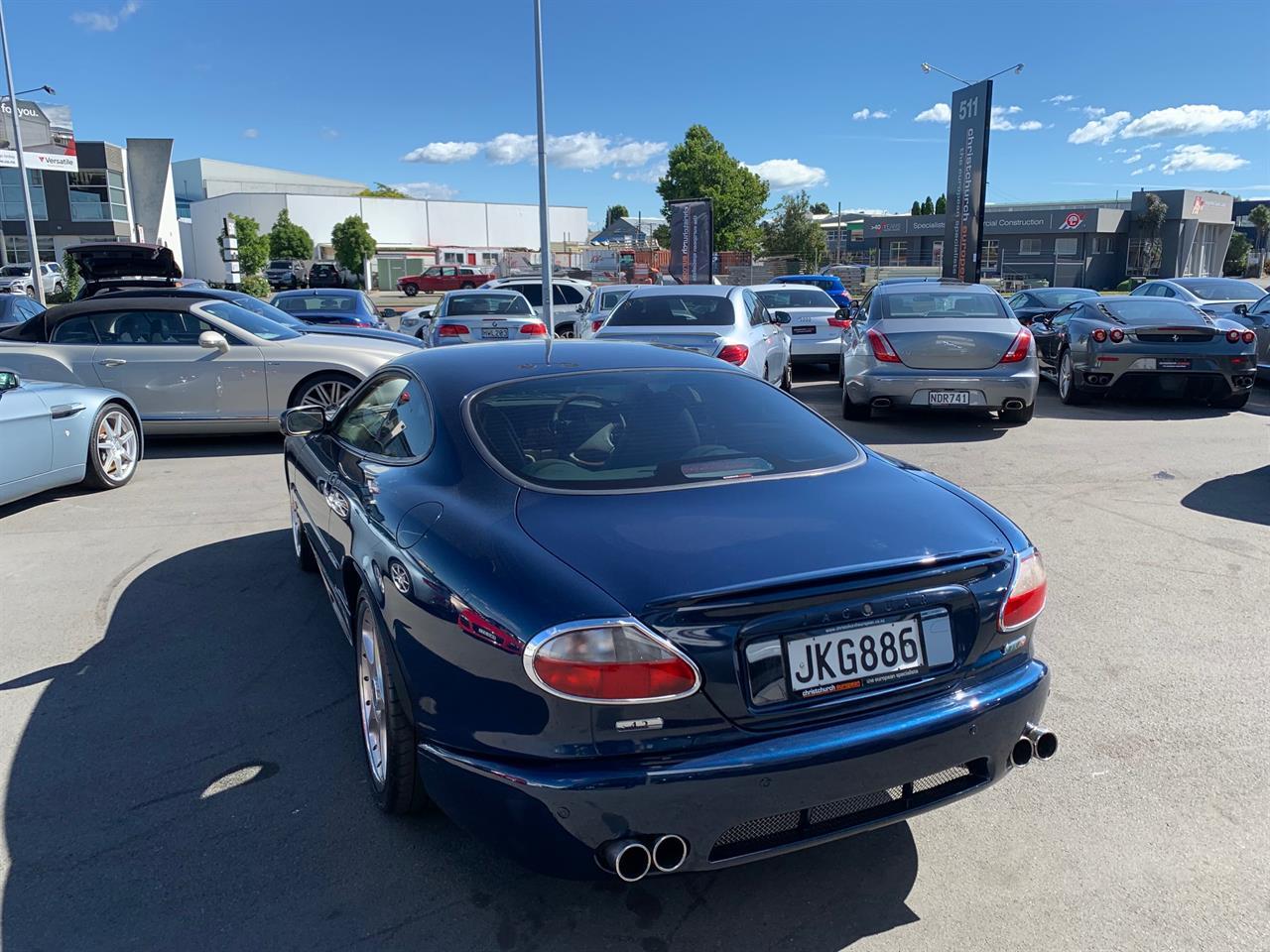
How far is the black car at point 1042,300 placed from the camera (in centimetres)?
1666

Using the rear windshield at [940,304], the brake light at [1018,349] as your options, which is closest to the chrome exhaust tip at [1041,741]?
the brake light at [1018,349]

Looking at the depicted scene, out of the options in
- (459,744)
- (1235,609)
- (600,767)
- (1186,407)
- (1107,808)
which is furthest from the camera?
(1186,407)

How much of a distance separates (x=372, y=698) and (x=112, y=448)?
5672 millimetres

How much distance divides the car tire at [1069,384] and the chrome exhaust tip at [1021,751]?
33.0 feet

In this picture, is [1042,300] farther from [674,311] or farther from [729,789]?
[729,789]

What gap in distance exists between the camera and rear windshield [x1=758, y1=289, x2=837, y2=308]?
15.2m

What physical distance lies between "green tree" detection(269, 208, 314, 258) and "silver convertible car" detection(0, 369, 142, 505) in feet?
220

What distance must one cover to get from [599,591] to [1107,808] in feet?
6.44

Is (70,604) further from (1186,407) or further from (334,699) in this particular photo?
(1186,407)

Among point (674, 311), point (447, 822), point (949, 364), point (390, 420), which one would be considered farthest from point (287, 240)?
point (447, 822)

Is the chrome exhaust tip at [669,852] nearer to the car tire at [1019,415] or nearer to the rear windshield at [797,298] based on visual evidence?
the car tire at [1019,415]

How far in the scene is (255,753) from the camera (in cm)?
347

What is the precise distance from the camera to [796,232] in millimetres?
64250

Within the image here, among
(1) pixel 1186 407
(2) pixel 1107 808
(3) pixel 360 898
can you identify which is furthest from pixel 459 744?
(1) pixel 1186 407
